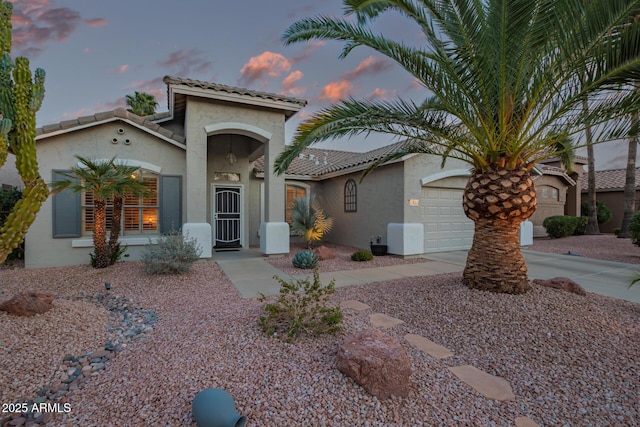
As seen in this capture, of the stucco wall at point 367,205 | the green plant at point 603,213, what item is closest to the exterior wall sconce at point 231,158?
the stucco wall at point 367,205

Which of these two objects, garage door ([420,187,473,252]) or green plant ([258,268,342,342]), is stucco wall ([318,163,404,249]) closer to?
garage door ([420,187,473,252])

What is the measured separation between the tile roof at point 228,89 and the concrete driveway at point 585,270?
689 cm

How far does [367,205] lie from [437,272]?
4.51 m

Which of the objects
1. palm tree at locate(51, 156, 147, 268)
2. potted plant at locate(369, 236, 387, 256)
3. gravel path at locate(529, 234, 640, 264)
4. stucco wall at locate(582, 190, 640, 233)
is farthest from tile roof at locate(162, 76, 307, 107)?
stucco wall at locate(582, 190, 640, 233)

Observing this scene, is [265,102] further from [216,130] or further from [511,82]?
[511,82]

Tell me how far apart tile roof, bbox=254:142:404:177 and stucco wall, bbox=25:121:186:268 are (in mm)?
4140

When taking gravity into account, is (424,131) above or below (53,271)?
above

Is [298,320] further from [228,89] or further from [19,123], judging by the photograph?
[228,89]

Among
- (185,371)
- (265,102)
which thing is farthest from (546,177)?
(185,371)

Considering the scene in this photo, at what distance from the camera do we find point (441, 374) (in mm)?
2977

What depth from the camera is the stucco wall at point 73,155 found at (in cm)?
783

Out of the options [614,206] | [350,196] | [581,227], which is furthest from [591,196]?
[350,196]

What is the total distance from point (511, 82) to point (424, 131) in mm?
1517

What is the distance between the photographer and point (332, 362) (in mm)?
3010
